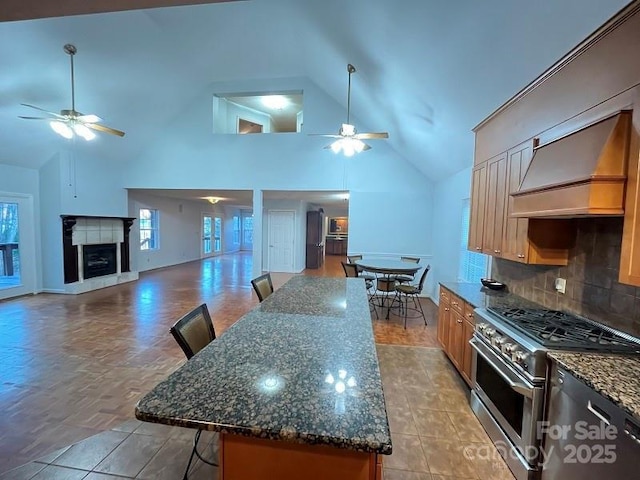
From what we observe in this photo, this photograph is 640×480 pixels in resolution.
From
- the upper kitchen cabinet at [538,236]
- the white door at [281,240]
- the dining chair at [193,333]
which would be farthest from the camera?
the white door at [281,240]

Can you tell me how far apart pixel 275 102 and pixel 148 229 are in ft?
17.4

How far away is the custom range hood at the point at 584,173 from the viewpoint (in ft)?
4.66

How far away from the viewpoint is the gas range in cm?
160

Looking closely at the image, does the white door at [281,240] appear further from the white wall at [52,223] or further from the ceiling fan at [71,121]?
the ceiling fan at [71,121]

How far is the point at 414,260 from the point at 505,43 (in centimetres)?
413

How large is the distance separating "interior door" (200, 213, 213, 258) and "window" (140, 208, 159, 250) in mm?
2480

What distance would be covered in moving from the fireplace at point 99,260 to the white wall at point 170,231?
0.78 metres

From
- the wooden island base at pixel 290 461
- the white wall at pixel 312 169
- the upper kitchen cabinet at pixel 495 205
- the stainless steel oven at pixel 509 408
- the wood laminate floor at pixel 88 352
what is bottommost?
the wood laminate floor at pixel 88 352

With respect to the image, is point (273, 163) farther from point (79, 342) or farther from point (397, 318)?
point (79, 342)

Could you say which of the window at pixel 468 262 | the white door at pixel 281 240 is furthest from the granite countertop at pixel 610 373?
the white door at pixel 281 240

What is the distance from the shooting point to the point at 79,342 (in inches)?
141

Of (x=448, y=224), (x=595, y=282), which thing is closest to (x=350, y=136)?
(x=448, y=224)

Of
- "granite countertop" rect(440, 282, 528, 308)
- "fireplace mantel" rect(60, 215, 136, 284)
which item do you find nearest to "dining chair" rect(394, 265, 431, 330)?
"granite countertop" rect(440, 282, 528, 308)

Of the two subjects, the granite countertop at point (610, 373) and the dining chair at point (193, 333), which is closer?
the granite countertop at point (610, 373)
